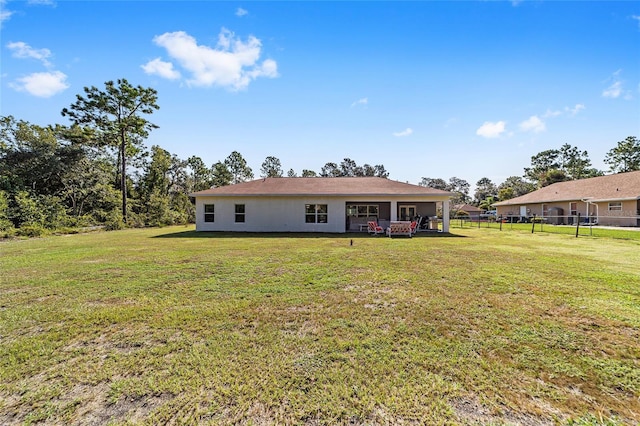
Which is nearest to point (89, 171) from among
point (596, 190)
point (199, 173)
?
point (199, 173)

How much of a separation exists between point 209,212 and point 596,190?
34.2 meters

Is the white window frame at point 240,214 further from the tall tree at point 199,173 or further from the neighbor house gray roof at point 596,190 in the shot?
the neighbor house gray roof at point 596,190

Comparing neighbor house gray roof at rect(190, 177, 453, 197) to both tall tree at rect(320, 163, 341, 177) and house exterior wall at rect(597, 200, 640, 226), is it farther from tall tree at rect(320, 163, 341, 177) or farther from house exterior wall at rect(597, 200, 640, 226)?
tall tree at rect(320, 163, 341, 177)

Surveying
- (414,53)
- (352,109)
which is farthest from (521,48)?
(352,109)

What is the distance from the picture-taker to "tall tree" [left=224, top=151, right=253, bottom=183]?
1902 inches

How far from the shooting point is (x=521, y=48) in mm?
11461

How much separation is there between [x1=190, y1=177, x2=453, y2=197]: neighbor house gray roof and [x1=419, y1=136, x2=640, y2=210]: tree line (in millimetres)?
20524

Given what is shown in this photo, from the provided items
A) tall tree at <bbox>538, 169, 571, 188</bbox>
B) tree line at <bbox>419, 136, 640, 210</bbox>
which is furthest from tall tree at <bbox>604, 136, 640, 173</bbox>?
tall tree at <bbox>538, 169, 571, 188</bbox>

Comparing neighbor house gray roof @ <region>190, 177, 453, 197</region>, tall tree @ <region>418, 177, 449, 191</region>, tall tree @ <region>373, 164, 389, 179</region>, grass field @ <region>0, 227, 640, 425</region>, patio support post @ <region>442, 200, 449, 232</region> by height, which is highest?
tall tree @ <region>373, 164, 389, 179</region>

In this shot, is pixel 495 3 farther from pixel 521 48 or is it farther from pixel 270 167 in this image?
pixel 270 167

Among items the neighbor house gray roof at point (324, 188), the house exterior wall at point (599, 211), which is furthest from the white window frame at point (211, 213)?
the house exterior wall at point (599, 211)

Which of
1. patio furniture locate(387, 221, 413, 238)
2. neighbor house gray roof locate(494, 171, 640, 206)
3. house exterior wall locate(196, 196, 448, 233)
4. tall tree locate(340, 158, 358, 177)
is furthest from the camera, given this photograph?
tall tree locate(340, 158, 358, 177)

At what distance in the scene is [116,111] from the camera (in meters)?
23.8

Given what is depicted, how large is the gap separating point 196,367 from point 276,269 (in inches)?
155
